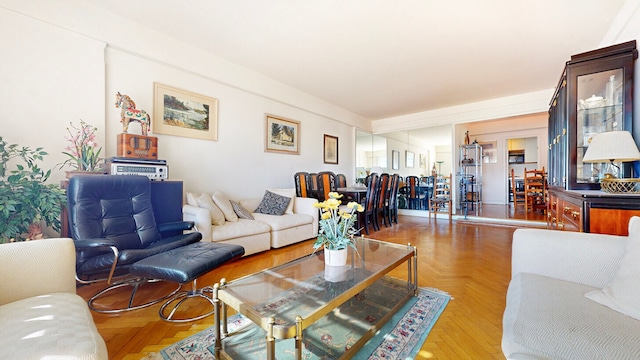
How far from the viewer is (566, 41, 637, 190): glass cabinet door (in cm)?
217

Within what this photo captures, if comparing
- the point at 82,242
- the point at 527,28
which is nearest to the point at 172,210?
the point at 82,242

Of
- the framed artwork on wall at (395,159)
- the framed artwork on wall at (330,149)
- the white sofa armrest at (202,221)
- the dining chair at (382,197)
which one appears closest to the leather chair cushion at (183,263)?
the white sofa armrest at (202,221)

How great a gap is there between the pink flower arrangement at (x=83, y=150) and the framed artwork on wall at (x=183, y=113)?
0.67 m

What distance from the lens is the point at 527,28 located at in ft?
9.22

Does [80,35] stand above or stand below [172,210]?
above

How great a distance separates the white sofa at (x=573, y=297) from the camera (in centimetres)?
80

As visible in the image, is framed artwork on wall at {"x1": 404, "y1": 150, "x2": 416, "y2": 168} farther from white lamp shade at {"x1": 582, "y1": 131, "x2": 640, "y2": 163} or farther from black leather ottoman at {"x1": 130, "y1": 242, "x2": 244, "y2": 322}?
black leather ottoman at {"x1": 130, "y1": 242, "x2": 244, "y2": 322}

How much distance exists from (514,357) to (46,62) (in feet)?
12.5

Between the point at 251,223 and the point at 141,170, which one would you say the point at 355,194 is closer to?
the point at 251,223

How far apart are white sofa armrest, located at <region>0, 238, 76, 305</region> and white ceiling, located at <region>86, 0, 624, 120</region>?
2.39 m

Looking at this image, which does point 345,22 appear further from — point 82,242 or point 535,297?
point 82,242

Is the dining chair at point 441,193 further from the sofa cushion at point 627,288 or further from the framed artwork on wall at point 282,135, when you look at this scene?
the sofa cushion at point 627,288

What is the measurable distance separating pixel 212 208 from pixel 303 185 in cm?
184

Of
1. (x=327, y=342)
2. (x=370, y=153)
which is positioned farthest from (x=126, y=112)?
(x=370, y=153)
